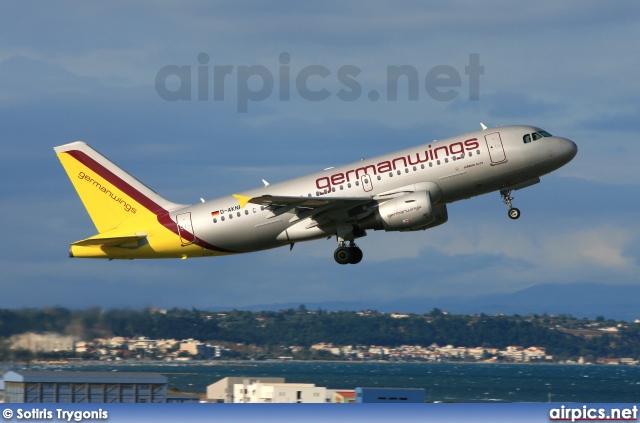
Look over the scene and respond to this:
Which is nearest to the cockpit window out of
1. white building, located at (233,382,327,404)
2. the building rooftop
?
the building rooftop

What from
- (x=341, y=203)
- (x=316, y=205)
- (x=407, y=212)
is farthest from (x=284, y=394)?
(x=407, y=212)

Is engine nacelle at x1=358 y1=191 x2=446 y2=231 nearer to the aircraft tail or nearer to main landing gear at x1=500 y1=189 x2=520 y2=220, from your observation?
main landing gear at x1=500 y1=189 x2=520 y2=220

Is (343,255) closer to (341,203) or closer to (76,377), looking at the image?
(341,203)

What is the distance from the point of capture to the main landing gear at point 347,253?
2199 inches

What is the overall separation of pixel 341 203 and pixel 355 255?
4774 mm

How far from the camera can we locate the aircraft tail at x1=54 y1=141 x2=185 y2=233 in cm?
5747

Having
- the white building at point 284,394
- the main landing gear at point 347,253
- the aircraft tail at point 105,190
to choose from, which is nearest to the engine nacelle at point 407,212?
the main landing gear at point 347,253

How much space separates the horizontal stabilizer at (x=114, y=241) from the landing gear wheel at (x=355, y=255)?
11.2 meters

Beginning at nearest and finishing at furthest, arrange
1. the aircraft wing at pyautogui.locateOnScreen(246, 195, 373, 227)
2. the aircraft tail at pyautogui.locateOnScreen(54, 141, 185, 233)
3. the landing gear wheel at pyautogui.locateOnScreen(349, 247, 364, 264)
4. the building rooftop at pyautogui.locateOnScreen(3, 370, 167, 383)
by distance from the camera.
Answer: the aircraft wing at pyautogui.locateOnScreen(246, 195, 373, 227)
the landing gear wheel at pyautogui.locateOnScreen(349, 247, 364, 264)
the aircraft tail at pyautogui.locateOnScreen(54, 141, 185, 233)
the building rooftop at pyautogui.locateOnScreen(3, 370, 167, 383)

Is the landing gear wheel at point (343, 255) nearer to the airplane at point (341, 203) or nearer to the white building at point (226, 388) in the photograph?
the airplane at point (341, 203)

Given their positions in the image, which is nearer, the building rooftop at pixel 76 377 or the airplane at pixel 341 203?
the airplane at pixel 341 203

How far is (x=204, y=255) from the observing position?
55938 millimetres

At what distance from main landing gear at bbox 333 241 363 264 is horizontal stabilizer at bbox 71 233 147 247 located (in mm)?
10510

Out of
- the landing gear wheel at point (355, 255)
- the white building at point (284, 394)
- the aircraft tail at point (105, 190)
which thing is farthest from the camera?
the white building at point (284, 394)
